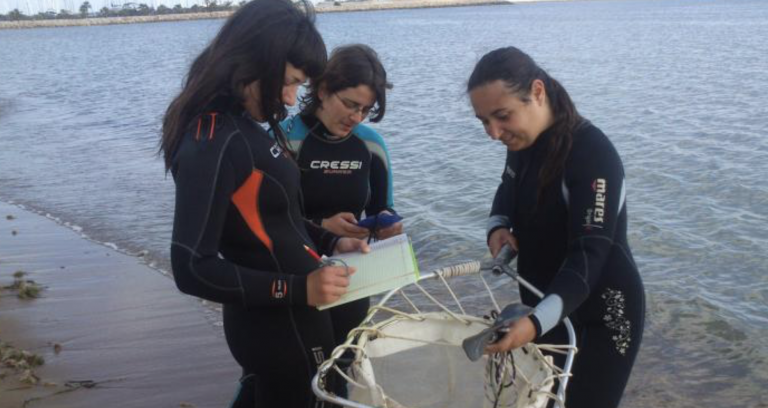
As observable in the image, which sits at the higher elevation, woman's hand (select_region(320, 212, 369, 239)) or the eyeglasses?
the eyeglasses

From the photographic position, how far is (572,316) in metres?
2.57

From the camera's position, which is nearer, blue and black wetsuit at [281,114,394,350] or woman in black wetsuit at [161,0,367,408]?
woman in black wetsuit at [161,0,367,408]

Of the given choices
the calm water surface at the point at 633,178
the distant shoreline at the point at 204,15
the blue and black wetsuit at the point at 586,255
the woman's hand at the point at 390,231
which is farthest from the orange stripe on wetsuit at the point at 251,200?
the distant shoreline at the point at 204,15

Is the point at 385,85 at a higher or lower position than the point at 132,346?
higher

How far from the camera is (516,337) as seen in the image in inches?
77.4

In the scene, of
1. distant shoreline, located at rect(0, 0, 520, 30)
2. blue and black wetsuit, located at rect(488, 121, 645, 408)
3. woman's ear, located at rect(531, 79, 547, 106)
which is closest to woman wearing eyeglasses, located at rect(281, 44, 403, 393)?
blue and black wetsuit, located at rect(488, 121, 645, 408)

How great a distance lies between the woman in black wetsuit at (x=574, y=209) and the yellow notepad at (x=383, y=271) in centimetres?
46

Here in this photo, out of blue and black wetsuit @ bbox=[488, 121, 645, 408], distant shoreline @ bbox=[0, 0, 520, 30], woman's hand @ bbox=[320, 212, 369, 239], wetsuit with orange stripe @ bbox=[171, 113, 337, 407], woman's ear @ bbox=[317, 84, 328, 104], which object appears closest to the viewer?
wetsuit with orange stripe @ bbox=[171, 113, 337, 407]

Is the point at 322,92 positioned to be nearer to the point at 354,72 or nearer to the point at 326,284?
the point at 354,72

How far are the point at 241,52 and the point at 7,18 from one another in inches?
5283

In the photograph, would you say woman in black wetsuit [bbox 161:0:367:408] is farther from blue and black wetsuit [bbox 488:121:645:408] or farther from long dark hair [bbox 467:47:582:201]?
blue and black wetsuit [bbox 488:121:645:408]

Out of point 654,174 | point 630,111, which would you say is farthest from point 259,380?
point 630,111

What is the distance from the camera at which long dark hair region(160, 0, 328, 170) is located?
6.91 ft

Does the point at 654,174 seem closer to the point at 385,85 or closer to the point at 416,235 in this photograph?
the point at 416,235
